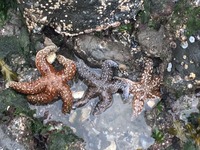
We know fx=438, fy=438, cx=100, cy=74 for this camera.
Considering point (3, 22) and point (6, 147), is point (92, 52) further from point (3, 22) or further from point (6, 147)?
point (6, 147)

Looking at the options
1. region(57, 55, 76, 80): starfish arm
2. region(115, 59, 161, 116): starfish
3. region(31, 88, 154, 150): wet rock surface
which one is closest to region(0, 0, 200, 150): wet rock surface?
region(31, 88, 154, 150): wet rock surface

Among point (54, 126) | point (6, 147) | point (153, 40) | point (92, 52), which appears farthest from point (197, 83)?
point (6, 147)

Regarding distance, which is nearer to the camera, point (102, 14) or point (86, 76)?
point (102, 14)

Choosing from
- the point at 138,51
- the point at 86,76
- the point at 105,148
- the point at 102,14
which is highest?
the point at 102,14

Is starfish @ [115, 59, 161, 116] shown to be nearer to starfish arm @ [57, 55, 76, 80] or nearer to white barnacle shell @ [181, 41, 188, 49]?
white barnacle shell @ [181, 41, 188, 49]

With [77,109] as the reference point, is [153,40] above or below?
above

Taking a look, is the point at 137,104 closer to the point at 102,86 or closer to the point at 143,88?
the point at 143,88

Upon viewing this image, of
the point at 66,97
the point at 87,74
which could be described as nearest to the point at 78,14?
the point at 87,74
